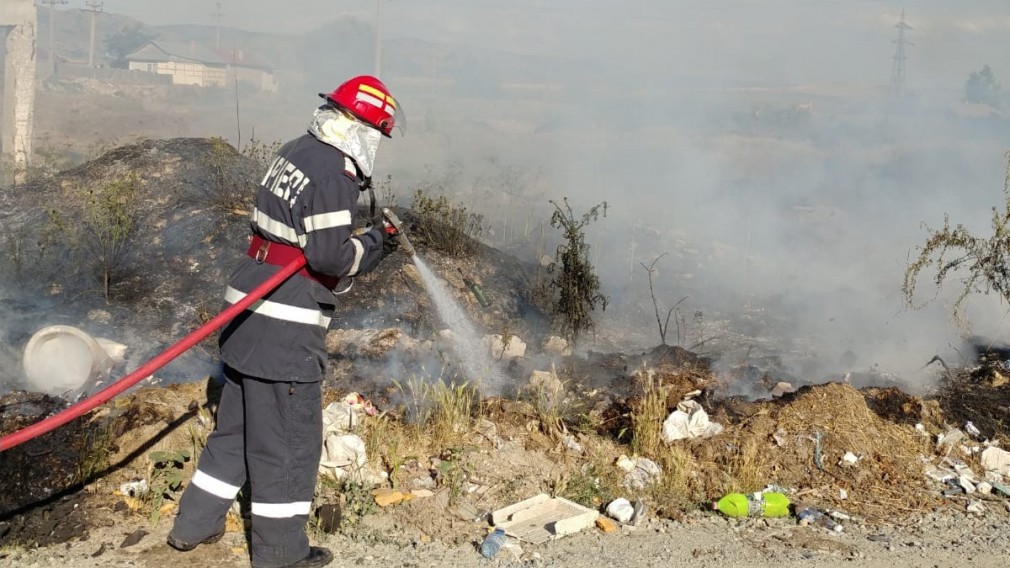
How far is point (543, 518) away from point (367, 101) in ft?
6.70

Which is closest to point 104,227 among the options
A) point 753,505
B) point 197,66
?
point 753,505

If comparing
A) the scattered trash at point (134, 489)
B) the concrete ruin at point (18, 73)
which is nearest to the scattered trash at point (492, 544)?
the scattered trash at point (134, 489)

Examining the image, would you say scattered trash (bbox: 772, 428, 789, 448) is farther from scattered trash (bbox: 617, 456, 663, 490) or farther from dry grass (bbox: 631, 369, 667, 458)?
scattered trash (bbox: 617, 456, 663, 490)

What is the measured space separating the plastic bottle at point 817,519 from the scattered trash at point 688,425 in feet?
2.67

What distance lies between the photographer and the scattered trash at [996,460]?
5.16 m

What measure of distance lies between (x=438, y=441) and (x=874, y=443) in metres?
2.42

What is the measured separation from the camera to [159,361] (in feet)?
11.8

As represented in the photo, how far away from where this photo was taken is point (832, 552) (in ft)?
13.6

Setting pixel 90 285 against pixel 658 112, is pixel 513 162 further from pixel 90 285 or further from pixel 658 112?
pixel 90 285

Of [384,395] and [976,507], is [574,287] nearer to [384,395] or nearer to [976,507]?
[384,395]

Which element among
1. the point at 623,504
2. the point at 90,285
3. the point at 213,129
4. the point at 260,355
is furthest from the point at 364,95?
the point at 213,129

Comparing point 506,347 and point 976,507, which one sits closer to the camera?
point 976,507

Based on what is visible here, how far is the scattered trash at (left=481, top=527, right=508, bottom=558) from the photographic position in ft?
13.1

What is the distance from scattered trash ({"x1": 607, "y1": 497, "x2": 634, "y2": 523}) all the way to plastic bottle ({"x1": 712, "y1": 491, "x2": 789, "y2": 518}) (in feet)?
1.48
